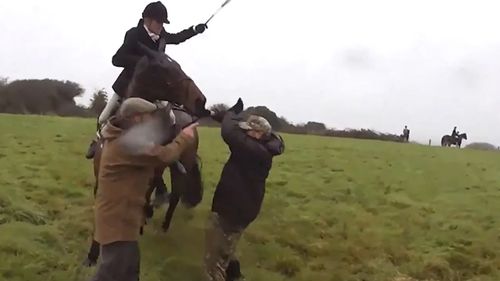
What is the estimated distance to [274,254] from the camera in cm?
812

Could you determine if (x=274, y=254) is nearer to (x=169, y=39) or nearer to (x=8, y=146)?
(x=169, y=39)

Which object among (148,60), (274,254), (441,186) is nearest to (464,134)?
(441,186)

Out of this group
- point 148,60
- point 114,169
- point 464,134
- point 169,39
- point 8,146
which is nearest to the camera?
point 114,169

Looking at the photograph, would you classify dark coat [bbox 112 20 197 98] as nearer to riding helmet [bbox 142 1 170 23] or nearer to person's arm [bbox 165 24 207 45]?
riding helmet [bbox 142 1 170 23]

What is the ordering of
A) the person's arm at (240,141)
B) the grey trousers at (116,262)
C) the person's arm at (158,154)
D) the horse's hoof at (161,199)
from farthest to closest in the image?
1. the horse's hoof at (161,199)
2. the person's arm at (240,141)
3. the grey trousers at (116,262)
4. the person's arm at (158,154)

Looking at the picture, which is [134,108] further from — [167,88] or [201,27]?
[201,27]

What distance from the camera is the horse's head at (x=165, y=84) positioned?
19.1ft

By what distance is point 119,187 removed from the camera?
5.22 metres

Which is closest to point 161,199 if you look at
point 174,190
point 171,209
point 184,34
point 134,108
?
point 171,209

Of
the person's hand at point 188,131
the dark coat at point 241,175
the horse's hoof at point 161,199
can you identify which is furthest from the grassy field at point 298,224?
the person's hand at point 188,131

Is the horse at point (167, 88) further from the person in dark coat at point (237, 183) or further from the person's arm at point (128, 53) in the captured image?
the person in dark coat at point (237, 183)

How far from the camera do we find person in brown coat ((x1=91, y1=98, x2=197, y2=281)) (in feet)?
17.0

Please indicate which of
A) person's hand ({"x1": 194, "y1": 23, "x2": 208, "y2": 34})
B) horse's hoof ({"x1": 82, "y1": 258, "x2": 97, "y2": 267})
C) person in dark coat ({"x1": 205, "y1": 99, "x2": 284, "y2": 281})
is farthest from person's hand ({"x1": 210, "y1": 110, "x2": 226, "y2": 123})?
horse's hoof ({"x1": 82, "y1": 258, "x2": 97, "y2": 267})

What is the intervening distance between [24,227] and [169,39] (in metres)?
2.60
